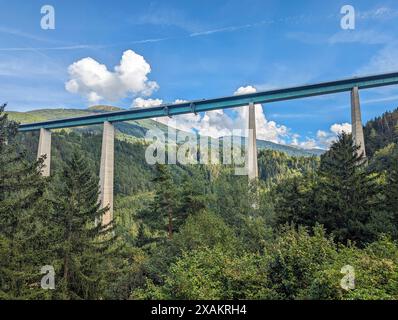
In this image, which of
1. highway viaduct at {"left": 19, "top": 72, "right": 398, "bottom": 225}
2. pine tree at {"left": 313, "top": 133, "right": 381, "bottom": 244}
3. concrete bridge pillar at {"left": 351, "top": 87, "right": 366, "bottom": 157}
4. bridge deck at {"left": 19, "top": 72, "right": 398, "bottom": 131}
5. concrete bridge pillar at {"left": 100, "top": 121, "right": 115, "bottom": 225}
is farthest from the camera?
concrete bridge pillar at {"left": 100, "top": 121, "right": 115, "bottom": 225}

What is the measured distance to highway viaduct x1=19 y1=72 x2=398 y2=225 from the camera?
42.5m

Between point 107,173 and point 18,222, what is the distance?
37141mm

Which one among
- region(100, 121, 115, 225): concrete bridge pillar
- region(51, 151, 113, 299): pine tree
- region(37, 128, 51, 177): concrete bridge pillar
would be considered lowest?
region(51, 151, 113, 299): pine tree

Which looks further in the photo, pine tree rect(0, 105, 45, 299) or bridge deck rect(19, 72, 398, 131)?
bridge deck rect(19, 72, 398, 131)

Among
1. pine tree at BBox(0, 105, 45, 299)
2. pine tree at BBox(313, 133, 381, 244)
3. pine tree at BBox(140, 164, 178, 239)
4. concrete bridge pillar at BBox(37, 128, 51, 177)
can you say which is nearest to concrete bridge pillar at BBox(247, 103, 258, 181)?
pine tree at BBox(140, 164, 178, 239)

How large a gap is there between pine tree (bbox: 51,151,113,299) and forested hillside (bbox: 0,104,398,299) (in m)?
0.07

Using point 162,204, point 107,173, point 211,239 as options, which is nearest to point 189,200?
point 162,204

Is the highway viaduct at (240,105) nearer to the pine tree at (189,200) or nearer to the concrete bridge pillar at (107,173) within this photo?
the concrete bridge pillar at (107,173)

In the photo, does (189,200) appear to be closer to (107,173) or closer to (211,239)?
(211,239)

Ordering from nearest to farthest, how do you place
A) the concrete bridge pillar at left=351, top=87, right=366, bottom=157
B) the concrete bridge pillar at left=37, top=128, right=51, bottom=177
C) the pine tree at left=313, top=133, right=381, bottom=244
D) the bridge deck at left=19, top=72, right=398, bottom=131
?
the pine tree at left=313, top=133, right=381, bottom=244
the concrete bridge pillar at left=351, top=87, right=366, bottom=157
the bridge deck at left=19, top=72, right=398, bottom=131
the concrete bridge pillar at left=37, top=128, right=51, bottom=177

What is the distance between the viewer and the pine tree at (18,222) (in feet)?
51.3

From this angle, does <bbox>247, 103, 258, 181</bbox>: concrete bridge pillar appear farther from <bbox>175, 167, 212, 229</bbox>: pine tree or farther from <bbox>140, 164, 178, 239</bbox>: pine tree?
<bbox>140, 164, 178, 239</bbox>: pine tree
